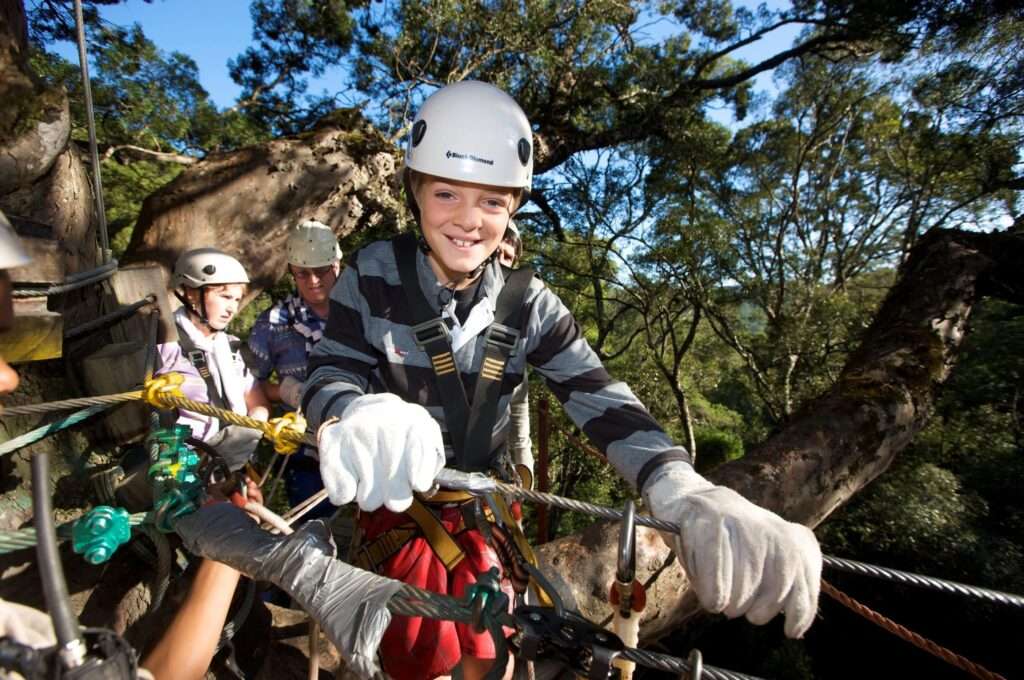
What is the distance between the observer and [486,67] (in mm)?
9945

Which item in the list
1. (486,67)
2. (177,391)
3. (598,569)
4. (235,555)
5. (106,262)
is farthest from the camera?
(486,67)

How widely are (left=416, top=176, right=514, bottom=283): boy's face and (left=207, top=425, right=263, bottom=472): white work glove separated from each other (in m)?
1.71

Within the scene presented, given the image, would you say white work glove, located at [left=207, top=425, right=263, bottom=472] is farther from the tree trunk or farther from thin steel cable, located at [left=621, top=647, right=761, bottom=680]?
the tree trunk

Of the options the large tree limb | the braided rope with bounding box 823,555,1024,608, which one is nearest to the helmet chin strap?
the braided rope with bounding box 823,555,1024,608

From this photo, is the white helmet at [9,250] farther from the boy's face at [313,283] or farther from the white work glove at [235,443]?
the boy's face at [313,283]

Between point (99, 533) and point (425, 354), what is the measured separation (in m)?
1.09

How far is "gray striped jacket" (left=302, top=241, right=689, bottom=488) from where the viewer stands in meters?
1.80

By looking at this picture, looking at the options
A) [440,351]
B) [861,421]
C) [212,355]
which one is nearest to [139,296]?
[212,355]

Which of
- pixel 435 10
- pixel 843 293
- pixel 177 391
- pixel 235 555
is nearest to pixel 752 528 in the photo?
pixel 235 555

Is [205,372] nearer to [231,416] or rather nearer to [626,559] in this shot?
[231,416]

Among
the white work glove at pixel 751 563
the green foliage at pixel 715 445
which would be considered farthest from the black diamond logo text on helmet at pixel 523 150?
the green foliage at pixel 715 445

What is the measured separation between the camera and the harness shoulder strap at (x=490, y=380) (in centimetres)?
186

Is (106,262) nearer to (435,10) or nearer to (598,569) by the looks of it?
(598,569)

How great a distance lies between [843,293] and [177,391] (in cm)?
1534
